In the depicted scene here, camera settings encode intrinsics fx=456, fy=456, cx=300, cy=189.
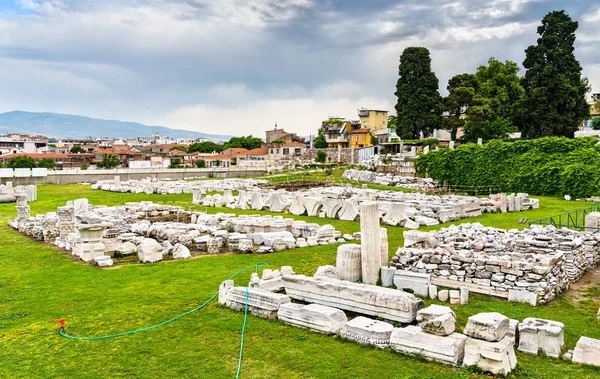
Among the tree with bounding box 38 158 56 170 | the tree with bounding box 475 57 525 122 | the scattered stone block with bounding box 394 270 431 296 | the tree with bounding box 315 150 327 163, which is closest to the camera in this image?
the scattered stone block with bounding box 394 270 431 296

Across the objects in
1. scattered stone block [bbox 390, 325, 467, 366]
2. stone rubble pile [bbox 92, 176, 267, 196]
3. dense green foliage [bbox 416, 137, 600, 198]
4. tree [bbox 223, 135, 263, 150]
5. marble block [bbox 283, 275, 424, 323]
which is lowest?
scattered stone block [bbox 390, 325, 467, 366]

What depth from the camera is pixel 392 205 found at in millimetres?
19938

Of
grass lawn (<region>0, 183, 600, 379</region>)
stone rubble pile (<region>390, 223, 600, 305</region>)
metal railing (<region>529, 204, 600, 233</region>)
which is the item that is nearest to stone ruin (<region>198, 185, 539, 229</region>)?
metal railing (<region>529, 204, 600, 233</region>)

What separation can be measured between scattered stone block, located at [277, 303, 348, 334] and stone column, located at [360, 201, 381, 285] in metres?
2.31

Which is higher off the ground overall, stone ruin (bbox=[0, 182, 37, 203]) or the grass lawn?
stone ruin (bbox=[0, 182, 37, 203])

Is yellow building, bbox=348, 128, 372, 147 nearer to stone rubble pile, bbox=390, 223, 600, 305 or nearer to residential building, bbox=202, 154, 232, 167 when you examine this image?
residential building, bbox=202, 154, 232, 167

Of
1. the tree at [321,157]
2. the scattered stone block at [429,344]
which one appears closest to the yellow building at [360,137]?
the tree at [321,157]

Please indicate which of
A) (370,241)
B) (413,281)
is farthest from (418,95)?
(413,281)

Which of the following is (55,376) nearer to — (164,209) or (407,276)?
(407,276)

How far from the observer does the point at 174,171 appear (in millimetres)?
58281

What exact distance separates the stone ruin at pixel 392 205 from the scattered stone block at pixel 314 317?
1171 cm

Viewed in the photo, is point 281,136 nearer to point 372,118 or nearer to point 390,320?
point 372,118

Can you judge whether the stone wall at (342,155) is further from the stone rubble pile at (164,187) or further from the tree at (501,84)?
the stone rubble pile at (164,187)

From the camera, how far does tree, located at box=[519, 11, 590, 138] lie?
34688 millimetres
